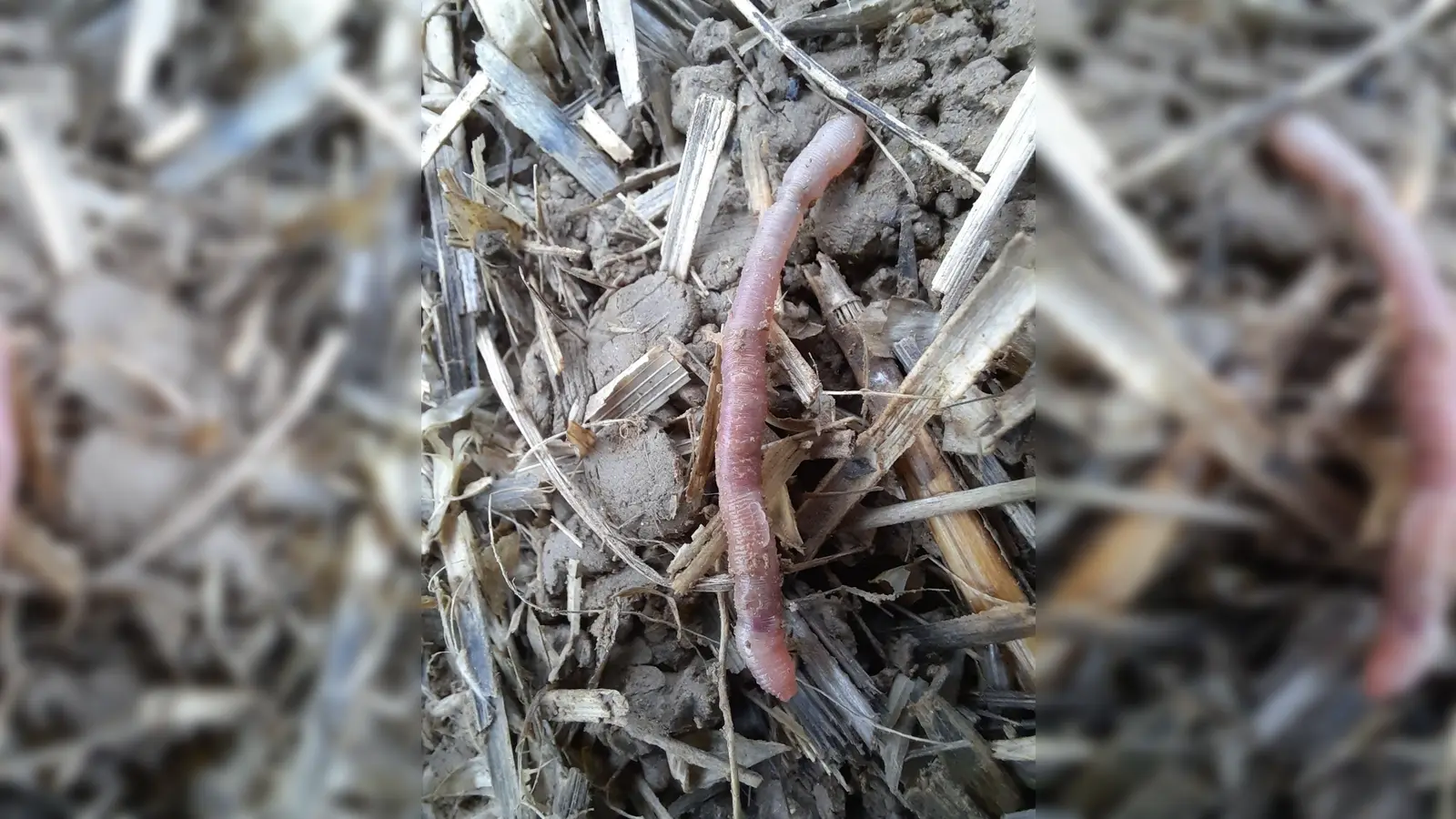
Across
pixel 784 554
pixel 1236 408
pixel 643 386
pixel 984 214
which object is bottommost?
pixel 784 554

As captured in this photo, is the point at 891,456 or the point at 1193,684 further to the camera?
the point at 891,456

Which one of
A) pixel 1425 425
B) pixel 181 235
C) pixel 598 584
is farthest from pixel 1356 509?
pixel 598 584

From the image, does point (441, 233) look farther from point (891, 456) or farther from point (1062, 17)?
point (1062, 17)

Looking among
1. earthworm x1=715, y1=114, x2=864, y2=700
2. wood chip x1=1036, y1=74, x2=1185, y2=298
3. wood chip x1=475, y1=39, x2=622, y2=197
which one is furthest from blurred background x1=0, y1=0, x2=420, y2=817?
wood chip x1=475, y1=39, x2=622, y2=197

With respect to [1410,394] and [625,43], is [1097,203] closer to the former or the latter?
[1410,394]

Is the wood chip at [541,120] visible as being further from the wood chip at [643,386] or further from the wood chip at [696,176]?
the wood chip at [643,386]

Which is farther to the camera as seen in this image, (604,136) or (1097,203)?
(604,136)

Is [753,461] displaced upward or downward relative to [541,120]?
downward

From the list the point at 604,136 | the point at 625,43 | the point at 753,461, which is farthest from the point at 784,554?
the point at 625,43
